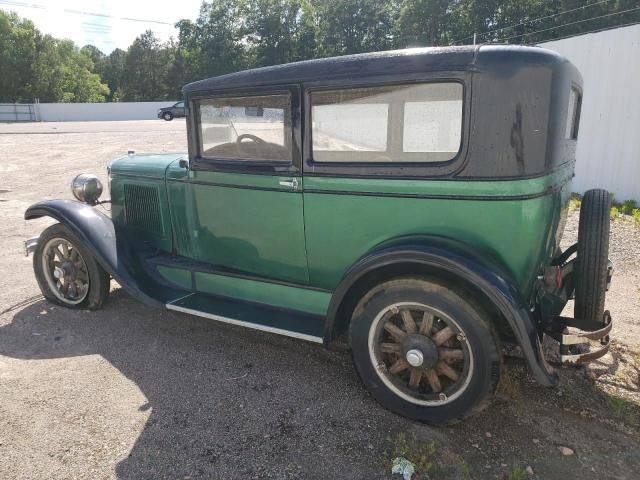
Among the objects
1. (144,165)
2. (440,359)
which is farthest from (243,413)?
(144,165)

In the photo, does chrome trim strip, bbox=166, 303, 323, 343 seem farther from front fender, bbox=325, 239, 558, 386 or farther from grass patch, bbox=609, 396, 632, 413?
grass patch, bbox=609, 396, 632, 413

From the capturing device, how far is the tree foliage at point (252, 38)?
42.8 metres

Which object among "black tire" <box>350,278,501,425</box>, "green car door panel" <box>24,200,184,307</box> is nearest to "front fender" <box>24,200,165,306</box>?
"green car door panel" <box>24,200,184,307</box>

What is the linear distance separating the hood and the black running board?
1.10 meters

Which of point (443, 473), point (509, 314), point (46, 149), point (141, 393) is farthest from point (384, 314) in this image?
point (46, 149)

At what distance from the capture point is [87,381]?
10.4ft

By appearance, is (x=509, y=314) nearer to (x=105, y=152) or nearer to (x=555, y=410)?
(x=555, y=410)

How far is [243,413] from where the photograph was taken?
284 centimetres

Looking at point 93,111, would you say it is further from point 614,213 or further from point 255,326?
point 255,326

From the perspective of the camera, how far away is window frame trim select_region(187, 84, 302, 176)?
2992 millimetres

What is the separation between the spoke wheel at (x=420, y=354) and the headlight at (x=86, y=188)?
10.5 ft

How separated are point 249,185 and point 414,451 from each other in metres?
1.92

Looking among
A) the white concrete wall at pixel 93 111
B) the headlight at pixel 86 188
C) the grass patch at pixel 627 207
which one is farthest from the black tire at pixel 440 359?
the white concrete wall at pixel 93 111

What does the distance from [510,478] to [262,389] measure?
150 cm
